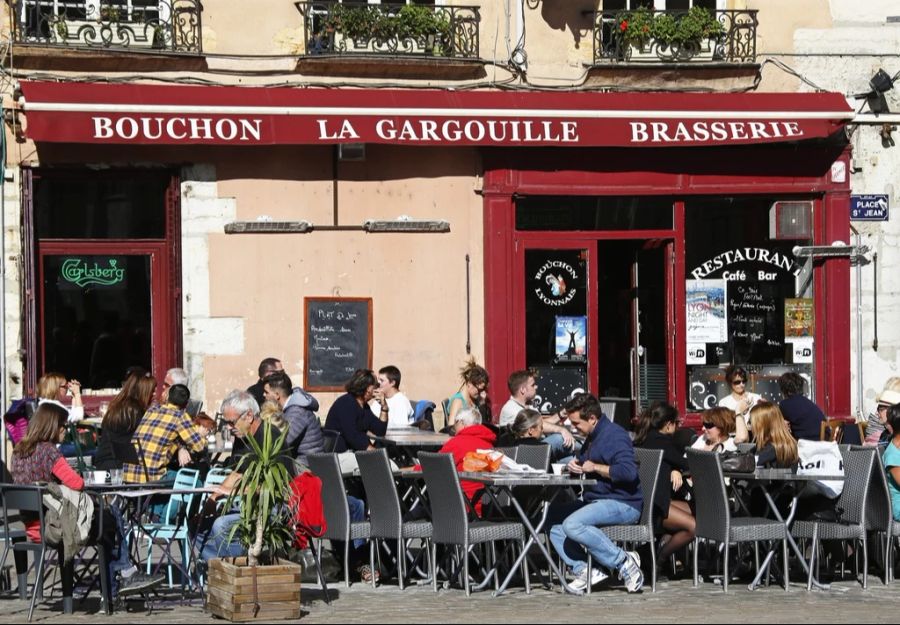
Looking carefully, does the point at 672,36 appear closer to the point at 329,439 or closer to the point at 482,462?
the point at 329,439

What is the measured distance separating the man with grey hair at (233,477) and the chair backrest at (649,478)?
7.68ft

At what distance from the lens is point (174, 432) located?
39.0ft

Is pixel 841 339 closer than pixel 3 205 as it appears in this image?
No

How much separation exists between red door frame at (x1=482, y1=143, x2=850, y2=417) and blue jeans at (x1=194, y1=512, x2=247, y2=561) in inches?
236

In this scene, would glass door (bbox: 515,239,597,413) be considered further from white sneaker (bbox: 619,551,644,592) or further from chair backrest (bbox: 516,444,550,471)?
white sneaker (bbox: 619,551,644,592)

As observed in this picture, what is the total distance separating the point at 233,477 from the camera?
10.8 meters

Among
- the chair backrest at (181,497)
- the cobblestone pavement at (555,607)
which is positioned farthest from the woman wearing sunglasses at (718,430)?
the chair backrest at (181,497)

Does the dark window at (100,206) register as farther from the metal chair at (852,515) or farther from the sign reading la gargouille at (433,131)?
Result: the metal chair at (852,515)

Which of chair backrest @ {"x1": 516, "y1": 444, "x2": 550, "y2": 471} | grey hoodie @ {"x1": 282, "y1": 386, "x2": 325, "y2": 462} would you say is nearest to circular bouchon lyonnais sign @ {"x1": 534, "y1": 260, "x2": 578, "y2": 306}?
grey hoodie @ {"x1": 282, "y1": 386, "x2": 325, "y2": 462}

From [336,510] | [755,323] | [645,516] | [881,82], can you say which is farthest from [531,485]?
[881,82]

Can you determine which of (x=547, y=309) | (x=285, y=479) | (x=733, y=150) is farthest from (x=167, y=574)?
(x=733, y=150)

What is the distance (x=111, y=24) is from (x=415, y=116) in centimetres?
296

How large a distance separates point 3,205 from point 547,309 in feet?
17.5

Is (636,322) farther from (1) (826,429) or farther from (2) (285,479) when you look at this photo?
(2) (285,479)
